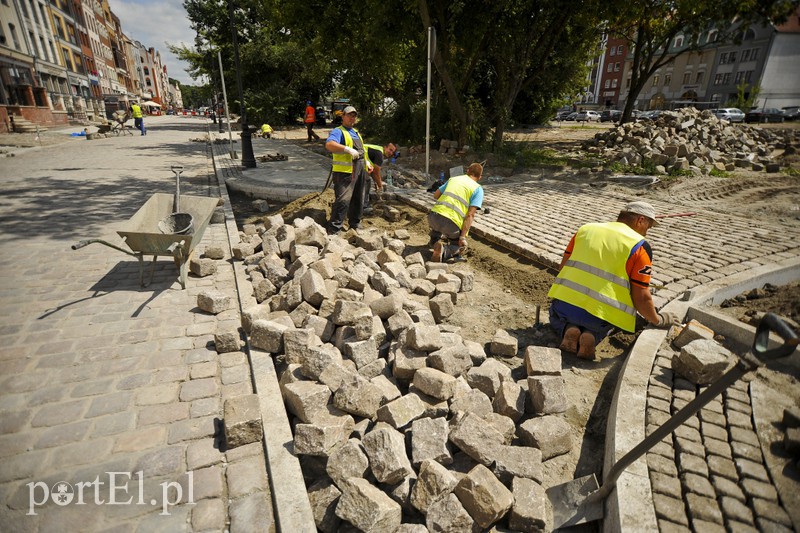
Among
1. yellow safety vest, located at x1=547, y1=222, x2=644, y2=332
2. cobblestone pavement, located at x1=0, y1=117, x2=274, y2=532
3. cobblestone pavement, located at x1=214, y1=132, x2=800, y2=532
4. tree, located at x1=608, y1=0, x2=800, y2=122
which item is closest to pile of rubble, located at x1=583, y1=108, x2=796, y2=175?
cobblestone pavement, located at x1=214, y1=132, x2=800, y2=532

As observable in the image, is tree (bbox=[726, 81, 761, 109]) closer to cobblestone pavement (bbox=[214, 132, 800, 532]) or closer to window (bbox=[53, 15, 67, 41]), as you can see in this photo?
cobblestone pavement (bbox=[214, 132, 800, 532])

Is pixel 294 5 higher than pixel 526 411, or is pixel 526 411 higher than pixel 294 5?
pixel 294 5

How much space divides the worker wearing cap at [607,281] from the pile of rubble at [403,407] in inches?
20.7

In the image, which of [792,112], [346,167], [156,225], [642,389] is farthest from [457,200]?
[792,112]

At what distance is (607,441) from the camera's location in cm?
261

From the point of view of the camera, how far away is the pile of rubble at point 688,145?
38.0ft

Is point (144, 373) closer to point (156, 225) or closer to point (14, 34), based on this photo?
point (156, 225)

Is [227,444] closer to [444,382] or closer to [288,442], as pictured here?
[288,442]

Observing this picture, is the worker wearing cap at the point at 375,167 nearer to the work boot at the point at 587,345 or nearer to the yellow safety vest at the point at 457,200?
the yellow safety vest at the point at 457,200

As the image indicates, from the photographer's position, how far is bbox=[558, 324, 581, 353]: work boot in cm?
362

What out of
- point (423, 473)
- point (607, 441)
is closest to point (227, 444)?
point (423, 473)

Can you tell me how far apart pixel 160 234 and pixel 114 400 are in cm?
200

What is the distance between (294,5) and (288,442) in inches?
566

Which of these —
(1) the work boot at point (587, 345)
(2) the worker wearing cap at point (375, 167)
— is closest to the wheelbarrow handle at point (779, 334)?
(1) the work boot at point (587, 345)
